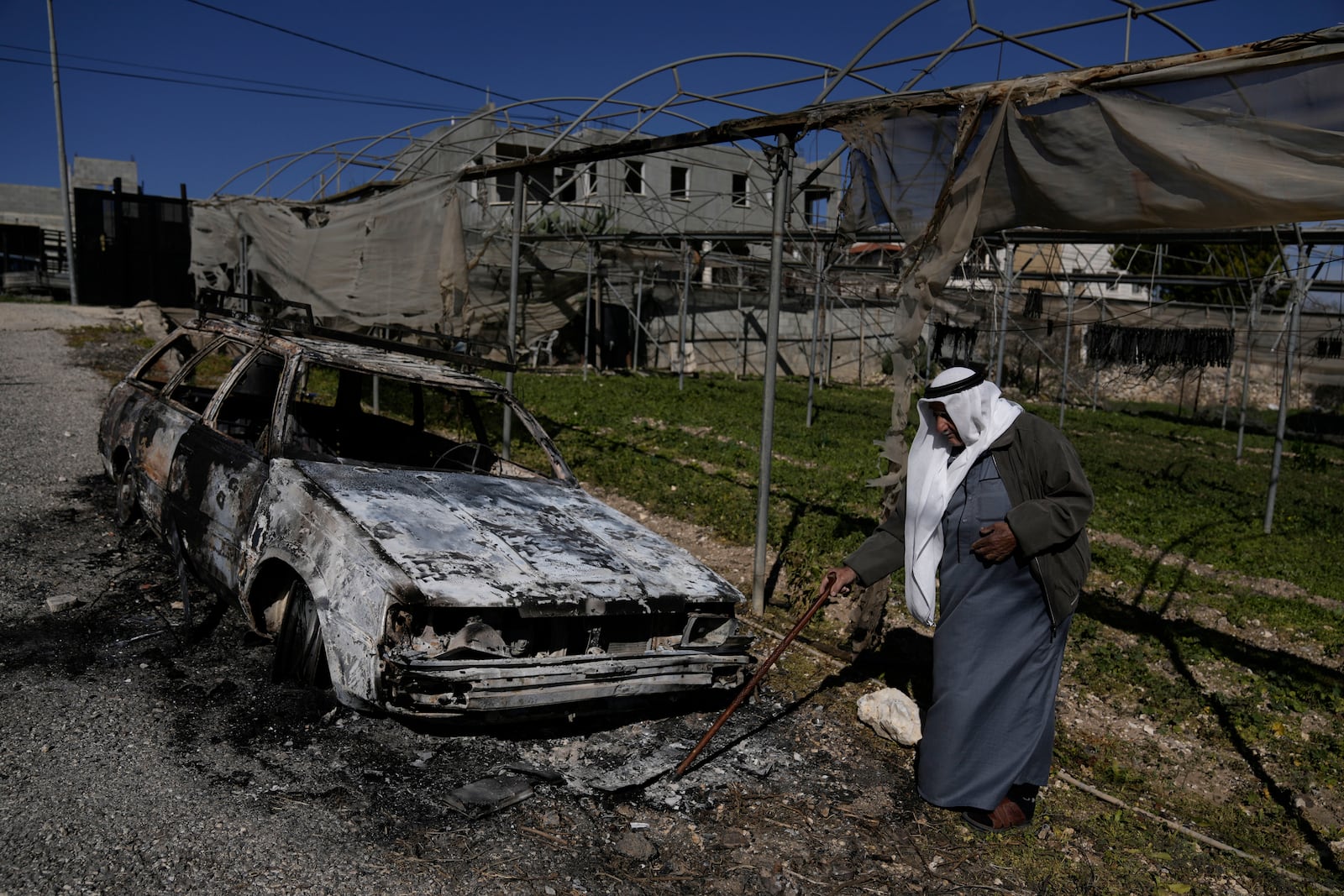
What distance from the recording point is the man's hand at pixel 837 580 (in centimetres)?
358

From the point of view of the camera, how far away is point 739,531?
6.82 metres

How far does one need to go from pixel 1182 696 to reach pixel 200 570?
5.11 m

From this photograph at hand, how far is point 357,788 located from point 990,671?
232 centimetres

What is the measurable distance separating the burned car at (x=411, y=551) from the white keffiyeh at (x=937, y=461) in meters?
0.81

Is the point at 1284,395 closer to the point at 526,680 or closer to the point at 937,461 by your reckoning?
the point at 937,461

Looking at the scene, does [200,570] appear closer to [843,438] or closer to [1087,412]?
[843,438]

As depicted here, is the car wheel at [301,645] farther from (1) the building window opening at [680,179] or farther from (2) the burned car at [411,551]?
(1) the building window opening at [680,179]

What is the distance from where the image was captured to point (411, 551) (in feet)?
10.8

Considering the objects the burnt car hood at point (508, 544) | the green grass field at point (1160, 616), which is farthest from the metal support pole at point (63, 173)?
the burnt car hood at point (508, 544)

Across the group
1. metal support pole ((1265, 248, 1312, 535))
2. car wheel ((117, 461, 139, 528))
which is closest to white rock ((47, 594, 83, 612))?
car wheel ((117, 461, 139, 528))

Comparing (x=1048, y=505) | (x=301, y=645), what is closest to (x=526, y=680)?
(x=301, y=645)

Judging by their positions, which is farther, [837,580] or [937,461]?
[837,580]

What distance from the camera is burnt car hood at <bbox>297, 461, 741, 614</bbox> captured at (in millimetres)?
3215

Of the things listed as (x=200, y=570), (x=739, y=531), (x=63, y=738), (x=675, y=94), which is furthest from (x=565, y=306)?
(x=63, y=738)
